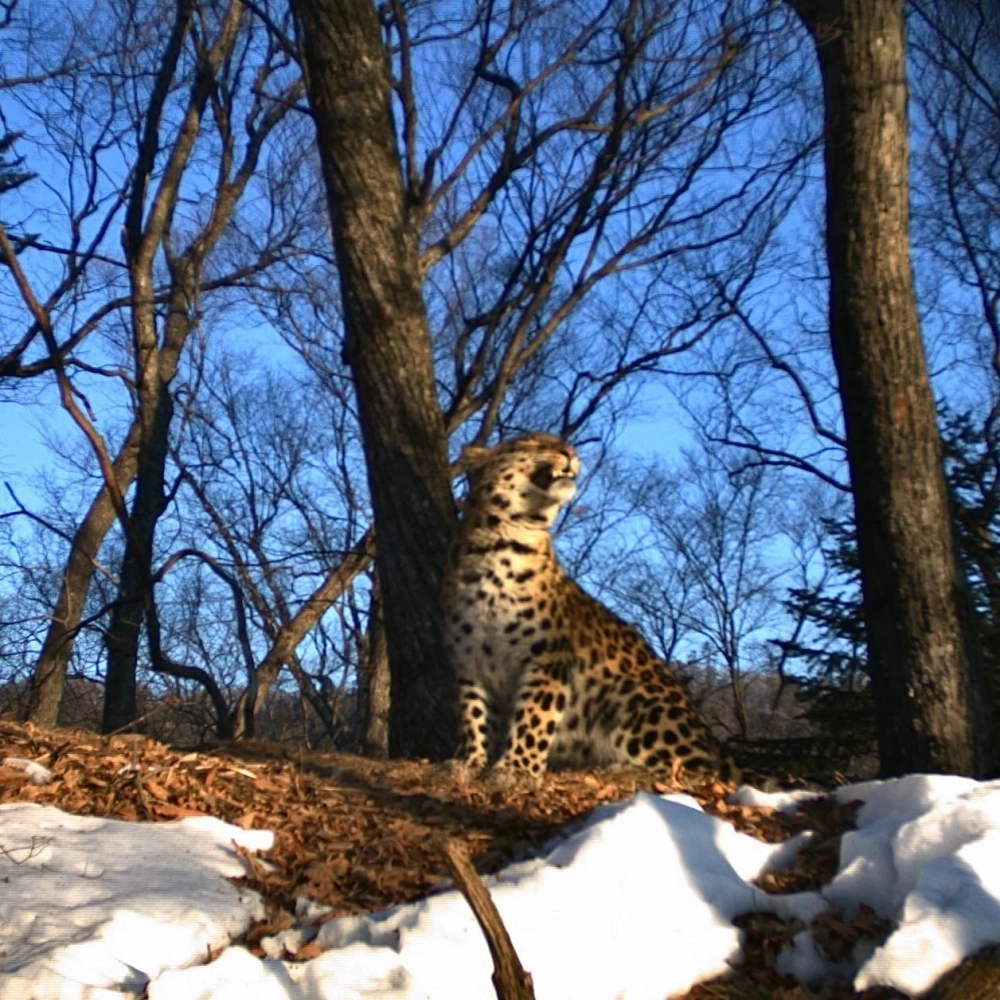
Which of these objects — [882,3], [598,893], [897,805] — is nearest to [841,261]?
[882,3]

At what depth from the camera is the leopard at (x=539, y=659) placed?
7.44 meters

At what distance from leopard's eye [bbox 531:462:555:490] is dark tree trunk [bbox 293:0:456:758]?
3.08ft

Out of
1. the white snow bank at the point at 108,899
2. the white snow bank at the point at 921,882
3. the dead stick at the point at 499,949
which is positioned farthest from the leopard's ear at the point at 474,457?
the dead stick at the point at 499,949

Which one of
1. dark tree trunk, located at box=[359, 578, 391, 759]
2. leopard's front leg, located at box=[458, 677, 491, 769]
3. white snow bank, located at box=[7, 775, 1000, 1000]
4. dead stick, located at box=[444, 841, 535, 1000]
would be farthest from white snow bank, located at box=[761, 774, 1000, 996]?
dark tree trunk, located at box=[359, 578, 391, 759]

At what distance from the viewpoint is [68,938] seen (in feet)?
12.7

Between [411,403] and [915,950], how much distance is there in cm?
576

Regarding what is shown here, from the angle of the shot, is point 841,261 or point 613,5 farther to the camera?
point 613,5

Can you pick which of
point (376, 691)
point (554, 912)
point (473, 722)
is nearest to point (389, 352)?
point (473, 722)

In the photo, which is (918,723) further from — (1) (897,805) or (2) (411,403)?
(2) (411,403)

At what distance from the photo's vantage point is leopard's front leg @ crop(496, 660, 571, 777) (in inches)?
282

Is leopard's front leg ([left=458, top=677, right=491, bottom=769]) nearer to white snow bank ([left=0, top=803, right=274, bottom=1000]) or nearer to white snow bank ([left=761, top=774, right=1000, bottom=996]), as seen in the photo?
white snow bank ([left=0, top=803, right=274, bottom=1000])

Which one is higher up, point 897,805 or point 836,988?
point 897,805

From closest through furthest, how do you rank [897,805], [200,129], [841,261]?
[897,805], [841,261], [200,129]

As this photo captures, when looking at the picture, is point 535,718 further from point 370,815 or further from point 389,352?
point 389,352
